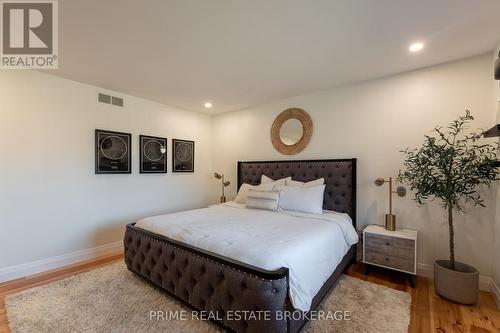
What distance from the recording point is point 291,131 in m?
3.94

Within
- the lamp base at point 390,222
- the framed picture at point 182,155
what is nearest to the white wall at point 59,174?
the framed picture at point 182,155

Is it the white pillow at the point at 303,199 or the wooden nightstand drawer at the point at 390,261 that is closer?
the wooden nightstand drawer at the point at 390,261

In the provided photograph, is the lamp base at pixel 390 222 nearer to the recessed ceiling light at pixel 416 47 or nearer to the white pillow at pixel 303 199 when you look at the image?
the white pillow at pixel 303 199

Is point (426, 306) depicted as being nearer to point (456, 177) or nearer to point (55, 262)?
point (456, 177)

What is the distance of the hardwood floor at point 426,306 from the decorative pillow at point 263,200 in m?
1.28

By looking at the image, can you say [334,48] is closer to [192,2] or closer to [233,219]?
[192,2]

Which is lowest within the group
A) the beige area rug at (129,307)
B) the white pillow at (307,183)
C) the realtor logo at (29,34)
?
the beige area rug at (129,307)

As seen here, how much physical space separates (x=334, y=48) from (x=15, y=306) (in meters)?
3.98

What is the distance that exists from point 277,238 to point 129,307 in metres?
1.53

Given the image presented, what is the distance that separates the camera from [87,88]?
3.29 m

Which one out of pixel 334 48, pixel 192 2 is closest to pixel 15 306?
pixel 192 2

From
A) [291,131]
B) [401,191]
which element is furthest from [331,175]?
[291,131]

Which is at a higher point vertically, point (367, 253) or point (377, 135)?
point (377, 135)

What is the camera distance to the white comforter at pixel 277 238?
164 cm
